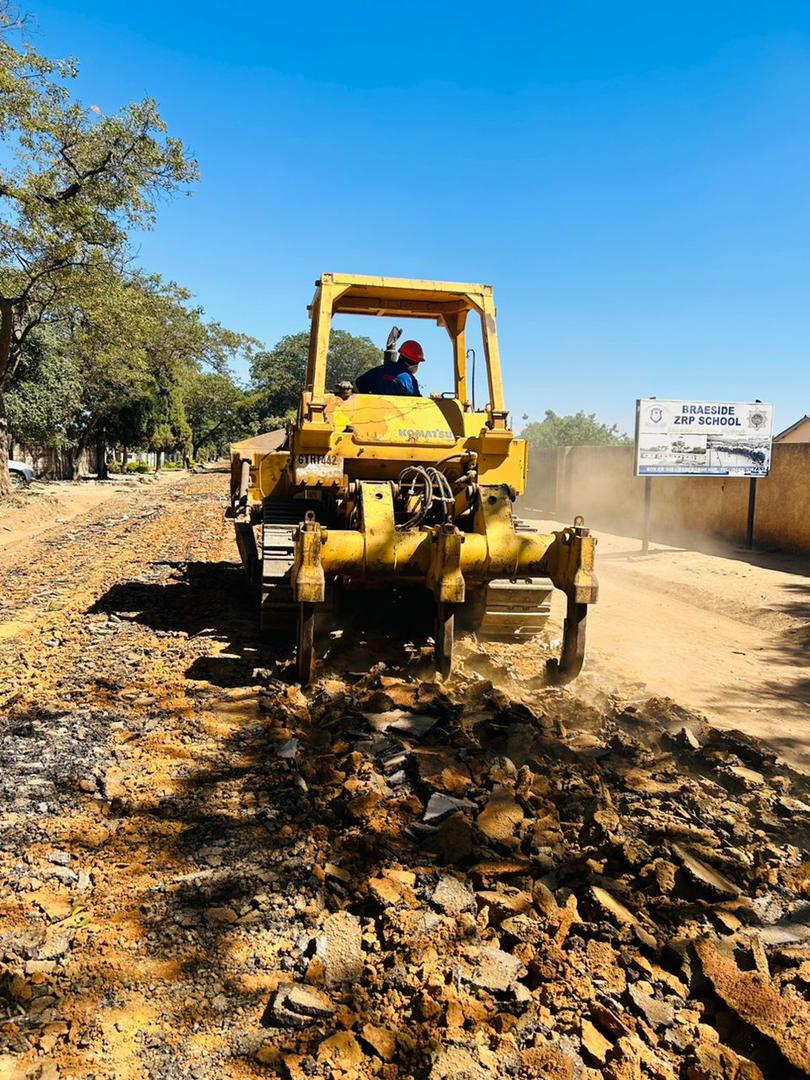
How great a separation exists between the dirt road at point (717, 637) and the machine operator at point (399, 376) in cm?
313

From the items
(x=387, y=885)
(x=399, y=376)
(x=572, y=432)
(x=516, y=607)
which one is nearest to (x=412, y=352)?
(x=399, y=376)

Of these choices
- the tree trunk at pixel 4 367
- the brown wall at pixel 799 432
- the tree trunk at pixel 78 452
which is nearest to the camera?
the tree trunk at pixel 4 367

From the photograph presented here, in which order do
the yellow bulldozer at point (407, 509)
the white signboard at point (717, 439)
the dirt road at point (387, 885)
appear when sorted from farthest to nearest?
the white signboard at point (717, 439) < the yellow bulldozer at point (407, 509) < the dirt road at point (387, 885)

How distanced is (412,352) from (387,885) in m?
5.27

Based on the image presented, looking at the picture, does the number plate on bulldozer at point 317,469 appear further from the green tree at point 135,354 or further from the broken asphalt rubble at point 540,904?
the green tree at point 135,354

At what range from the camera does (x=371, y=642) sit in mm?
6836

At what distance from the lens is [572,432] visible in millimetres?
64562

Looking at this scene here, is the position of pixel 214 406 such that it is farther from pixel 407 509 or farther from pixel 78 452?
pixel 407 509

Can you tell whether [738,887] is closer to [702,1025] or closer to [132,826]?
[702,1025]

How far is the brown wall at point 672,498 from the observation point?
1599 cm

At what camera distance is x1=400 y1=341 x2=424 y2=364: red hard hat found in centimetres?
729

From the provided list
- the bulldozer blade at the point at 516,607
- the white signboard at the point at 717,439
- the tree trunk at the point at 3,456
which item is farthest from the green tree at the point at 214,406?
the bulldozer blade at the point at 516,607

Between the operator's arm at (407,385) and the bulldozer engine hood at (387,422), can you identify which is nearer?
the bulldozer engine hood at (387,422)

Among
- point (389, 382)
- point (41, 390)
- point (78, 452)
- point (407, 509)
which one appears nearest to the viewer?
point (407, 509)
